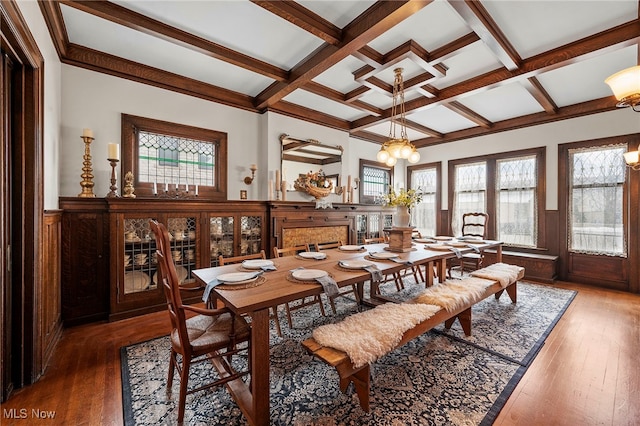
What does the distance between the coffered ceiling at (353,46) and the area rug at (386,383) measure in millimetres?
2758

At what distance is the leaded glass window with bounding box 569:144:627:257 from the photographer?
161 inches

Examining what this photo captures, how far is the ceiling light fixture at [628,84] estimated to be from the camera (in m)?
1.77

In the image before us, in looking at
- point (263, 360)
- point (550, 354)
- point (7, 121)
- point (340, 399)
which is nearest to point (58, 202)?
point (7, 121)

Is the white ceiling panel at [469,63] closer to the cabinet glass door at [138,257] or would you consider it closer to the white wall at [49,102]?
the white wall at [49,102]

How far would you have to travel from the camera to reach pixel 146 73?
316cm

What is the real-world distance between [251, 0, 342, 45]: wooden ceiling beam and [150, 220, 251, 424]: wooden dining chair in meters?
1.91

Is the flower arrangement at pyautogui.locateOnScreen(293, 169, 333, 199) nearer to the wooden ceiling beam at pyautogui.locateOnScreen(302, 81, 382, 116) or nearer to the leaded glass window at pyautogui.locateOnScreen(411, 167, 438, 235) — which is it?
the wooden ceiling beam at pyautogui.locateOnScreen(302, 81, 382, 116)

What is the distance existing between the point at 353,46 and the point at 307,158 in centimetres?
227

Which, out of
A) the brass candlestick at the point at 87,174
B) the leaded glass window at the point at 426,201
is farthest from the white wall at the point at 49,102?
the leaded glass window at the point at 426,201

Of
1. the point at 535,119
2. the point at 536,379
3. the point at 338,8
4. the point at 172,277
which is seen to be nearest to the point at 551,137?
the point at 535,119

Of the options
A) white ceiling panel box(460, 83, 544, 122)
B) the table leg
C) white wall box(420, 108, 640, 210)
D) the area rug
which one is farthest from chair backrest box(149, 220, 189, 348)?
white wall box(420, 108, 640, 210)

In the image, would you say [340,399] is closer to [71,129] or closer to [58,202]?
[58,202]

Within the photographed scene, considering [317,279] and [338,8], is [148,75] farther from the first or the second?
[317,279]

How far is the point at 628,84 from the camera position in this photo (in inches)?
71.1
